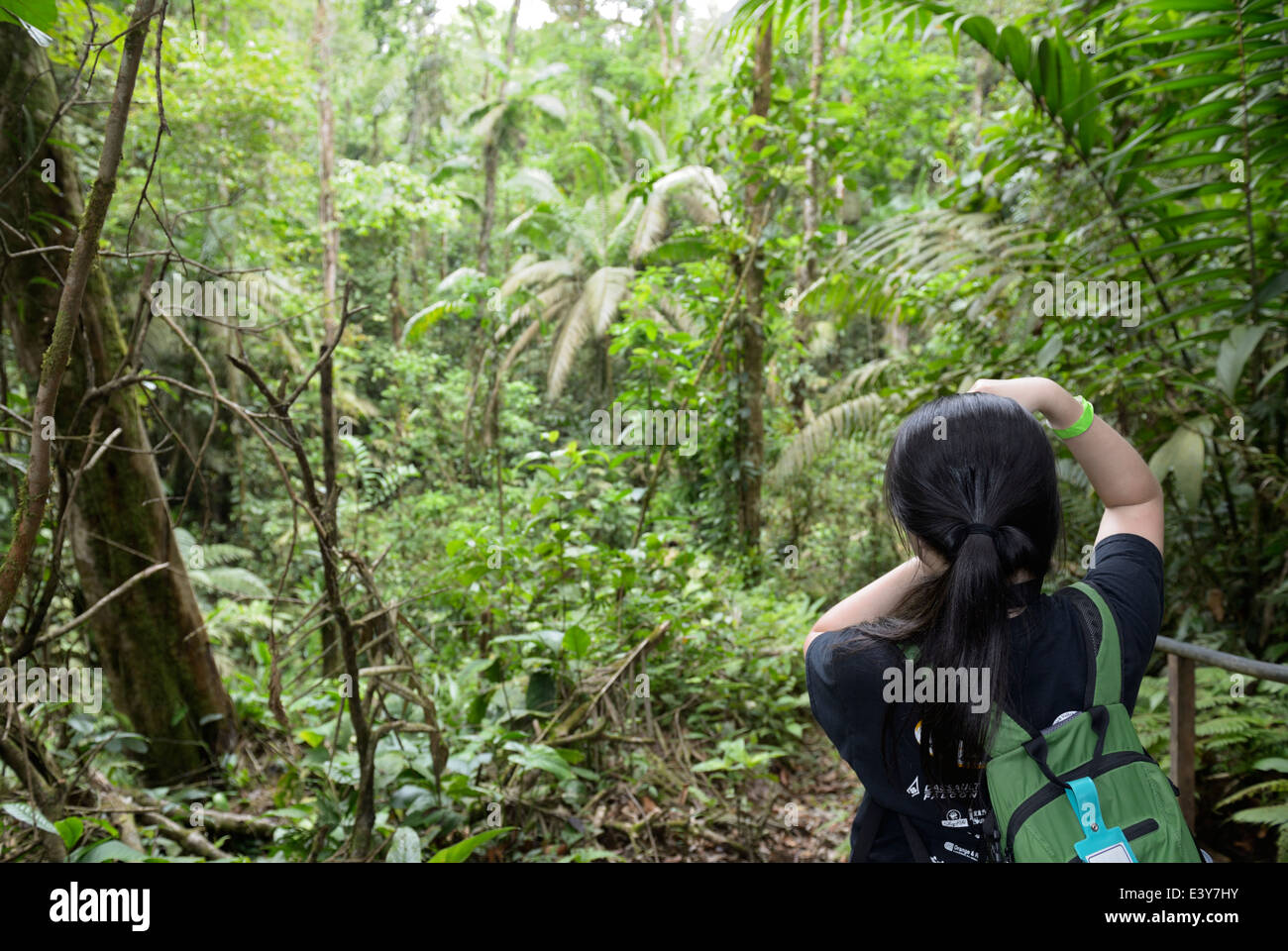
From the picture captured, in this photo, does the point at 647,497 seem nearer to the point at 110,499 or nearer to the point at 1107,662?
the point at 110,499

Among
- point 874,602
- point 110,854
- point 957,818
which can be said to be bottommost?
point 110,854

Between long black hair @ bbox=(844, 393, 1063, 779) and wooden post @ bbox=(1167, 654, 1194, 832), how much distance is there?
1398 mm

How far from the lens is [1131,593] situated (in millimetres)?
1070

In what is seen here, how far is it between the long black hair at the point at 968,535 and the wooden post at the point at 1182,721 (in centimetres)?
140

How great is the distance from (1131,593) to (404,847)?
1821 mm

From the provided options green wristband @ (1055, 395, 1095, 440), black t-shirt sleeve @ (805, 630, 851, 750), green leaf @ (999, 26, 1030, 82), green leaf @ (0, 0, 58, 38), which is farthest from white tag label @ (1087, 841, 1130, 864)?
green leaf @ (999, 26, 1030, 82)

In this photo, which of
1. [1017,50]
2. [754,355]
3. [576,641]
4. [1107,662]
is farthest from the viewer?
[754,355]

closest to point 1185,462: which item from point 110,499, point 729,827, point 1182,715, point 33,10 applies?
point 1182,715

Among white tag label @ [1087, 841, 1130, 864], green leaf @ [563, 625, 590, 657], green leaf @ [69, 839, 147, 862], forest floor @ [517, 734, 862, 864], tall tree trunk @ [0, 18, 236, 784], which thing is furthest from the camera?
green leaf @ [563, 625, 590, 657]

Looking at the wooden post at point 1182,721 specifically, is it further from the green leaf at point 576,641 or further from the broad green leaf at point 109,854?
the broad green leaf at point 109,854

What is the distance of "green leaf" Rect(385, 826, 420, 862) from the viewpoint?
203 centimetres

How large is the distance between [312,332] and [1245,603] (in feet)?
31.6

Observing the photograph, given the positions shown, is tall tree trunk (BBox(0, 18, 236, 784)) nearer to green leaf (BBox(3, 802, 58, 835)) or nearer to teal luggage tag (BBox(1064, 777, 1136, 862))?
green leaf (BBox(3, 802, 58, 835))

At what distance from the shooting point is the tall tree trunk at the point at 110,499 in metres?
2.42
